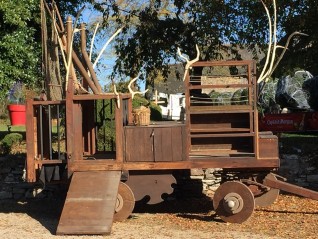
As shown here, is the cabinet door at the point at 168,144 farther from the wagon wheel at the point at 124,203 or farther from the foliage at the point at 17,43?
the foliage at the point at 17,43

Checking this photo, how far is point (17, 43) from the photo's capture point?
12195mm

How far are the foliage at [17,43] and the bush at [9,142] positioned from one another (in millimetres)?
1431

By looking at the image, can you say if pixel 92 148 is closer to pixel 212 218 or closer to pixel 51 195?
pixel 51 195

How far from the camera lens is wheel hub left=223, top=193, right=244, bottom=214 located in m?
8.15

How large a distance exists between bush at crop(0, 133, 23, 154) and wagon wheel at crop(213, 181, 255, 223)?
6827mm

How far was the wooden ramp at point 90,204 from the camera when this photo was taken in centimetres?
743

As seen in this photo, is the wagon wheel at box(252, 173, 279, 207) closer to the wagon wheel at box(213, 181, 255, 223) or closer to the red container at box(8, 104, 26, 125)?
the wagon wheel at box(213, 181, 255, 223)

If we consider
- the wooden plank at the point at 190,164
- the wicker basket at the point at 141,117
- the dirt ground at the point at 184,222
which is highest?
the wicker basket at the point at 141,117

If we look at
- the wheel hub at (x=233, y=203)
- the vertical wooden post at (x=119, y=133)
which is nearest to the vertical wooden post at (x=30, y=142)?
the vertical wooden post at (x=119, y=133)

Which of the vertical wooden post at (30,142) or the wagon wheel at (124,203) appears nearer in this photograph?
the wagon wheel at (124,203)

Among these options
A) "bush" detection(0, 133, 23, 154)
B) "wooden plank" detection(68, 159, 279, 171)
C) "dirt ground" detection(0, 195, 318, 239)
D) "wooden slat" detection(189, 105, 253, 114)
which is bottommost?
"dirt ground" detection(0, 195, 318, 239)

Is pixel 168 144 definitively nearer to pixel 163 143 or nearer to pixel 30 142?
pixel 163 143

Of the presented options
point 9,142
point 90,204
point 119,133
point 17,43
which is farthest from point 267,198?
point 9,142

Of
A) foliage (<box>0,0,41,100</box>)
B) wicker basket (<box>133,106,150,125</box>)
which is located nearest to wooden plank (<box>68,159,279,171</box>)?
wicker basket (<box>133,106,150,125</box>)
